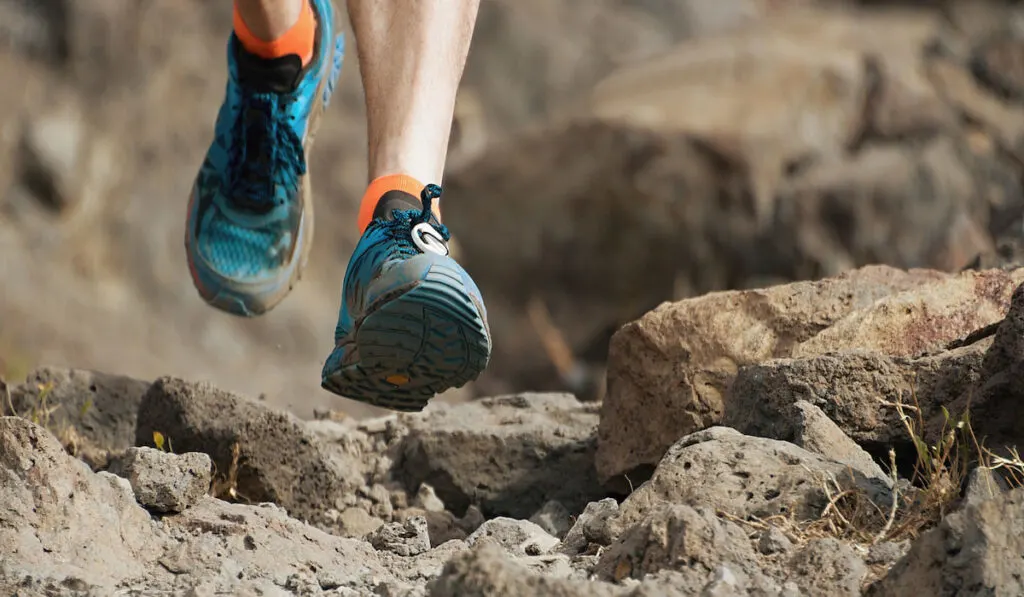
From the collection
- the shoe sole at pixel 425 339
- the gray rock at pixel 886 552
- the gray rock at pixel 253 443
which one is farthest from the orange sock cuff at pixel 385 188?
the gray rock at pixel 886 552

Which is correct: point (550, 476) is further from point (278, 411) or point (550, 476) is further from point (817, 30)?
point (817, 30)

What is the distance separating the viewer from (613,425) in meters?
3.21

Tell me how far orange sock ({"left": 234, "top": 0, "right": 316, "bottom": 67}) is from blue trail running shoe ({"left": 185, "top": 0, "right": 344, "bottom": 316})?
0.06 ft

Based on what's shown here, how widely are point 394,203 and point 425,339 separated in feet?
1.15

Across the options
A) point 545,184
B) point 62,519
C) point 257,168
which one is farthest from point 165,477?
point 545,184

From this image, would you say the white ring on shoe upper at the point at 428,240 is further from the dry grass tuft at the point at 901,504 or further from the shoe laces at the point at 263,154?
the shoe laces at the point at 263,154

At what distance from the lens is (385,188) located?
2.77m

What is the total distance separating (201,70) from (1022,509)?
9.68 meters

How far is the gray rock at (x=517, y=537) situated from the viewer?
2590 millimetres

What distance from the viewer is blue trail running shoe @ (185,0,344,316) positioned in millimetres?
3443

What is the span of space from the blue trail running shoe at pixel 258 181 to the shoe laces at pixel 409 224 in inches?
34.6

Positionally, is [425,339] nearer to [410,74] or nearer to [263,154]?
[410,74]

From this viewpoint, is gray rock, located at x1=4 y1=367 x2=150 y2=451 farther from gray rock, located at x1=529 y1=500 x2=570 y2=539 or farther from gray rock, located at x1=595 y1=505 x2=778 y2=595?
gray rock, located at x1=595 y1=505 x2=778 y2=595

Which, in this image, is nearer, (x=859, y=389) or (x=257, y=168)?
(x=859, y=389)
